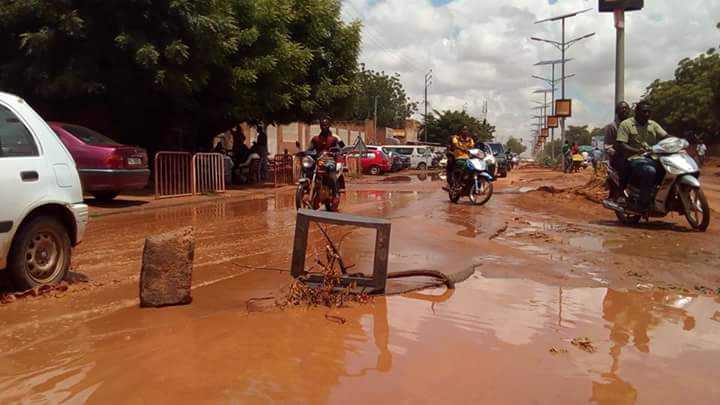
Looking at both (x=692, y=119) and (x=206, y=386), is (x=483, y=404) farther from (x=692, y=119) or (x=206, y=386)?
(x=692, y=119)

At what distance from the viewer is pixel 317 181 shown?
34.9ft

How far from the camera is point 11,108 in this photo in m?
5.15

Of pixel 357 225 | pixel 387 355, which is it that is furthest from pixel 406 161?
pixel 387 355

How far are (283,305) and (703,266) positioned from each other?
14.6 ft

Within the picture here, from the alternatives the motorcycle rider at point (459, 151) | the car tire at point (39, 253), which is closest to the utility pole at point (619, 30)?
the motorcycle rider at point (459, 151)

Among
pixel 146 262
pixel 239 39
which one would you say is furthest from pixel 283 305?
pixel 239 39

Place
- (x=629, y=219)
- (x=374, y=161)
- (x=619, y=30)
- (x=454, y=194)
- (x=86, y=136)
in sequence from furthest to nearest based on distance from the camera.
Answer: (x=374, y=161), (x=454, y=194), (x=619, y=30), (x=86, y=136), (x=629, y=219)

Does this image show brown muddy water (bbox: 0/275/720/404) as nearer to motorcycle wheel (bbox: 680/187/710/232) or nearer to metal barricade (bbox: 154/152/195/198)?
motorcycle wheel (bbox: 680/187/710/232)

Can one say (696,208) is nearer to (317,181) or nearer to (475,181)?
(475,181)

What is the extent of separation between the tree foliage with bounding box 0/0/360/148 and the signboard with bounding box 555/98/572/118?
15.8 m

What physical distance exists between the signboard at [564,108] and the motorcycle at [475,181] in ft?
67.7

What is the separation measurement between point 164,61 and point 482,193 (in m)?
7.35

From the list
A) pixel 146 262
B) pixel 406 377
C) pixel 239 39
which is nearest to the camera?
pixel 406 377

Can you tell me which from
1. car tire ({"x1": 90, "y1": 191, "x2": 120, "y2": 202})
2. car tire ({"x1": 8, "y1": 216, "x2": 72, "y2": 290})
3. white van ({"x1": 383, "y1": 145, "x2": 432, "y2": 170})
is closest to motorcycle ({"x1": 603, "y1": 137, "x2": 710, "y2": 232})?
car tire ({"x1": 8, "y1": 216, "x2": 72, "y2": 290})
